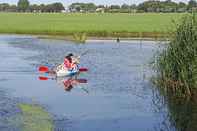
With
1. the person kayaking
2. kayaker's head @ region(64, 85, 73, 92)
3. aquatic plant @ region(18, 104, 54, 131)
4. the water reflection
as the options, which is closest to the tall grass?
the water reflection

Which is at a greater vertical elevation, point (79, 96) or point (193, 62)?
point (193, 62)

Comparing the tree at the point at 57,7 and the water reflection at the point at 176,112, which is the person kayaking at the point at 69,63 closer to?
the water reflection at the point at 176,112

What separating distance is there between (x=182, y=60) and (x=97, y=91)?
4530mm

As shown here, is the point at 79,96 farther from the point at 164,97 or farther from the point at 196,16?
the point at 196,16

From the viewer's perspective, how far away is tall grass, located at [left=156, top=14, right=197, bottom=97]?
66.2 feet

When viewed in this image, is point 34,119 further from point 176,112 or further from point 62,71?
point 62,71

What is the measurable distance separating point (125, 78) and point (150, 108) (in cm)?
707

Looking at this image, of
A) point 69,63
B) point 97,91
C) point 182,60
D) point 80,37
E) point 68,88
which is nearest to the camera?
point 182,60

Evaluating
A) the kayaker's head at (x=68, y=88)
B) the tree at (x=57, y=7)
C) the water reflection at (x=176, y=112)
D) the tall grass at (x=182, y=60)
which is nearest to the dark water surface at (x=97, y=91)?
the water reflection at (x=176, y=112)

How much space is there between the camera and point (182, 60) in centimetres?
2038

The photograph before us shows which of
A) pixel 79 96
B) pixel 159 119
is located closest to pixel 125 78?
pixel 79 96

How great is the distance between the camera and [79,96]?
22234mm

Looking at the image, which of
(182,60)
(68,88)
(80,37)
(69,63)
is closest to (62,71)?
(69,63)

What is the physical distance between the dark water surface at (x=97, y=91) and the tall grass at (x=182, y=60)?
130 centimetres
